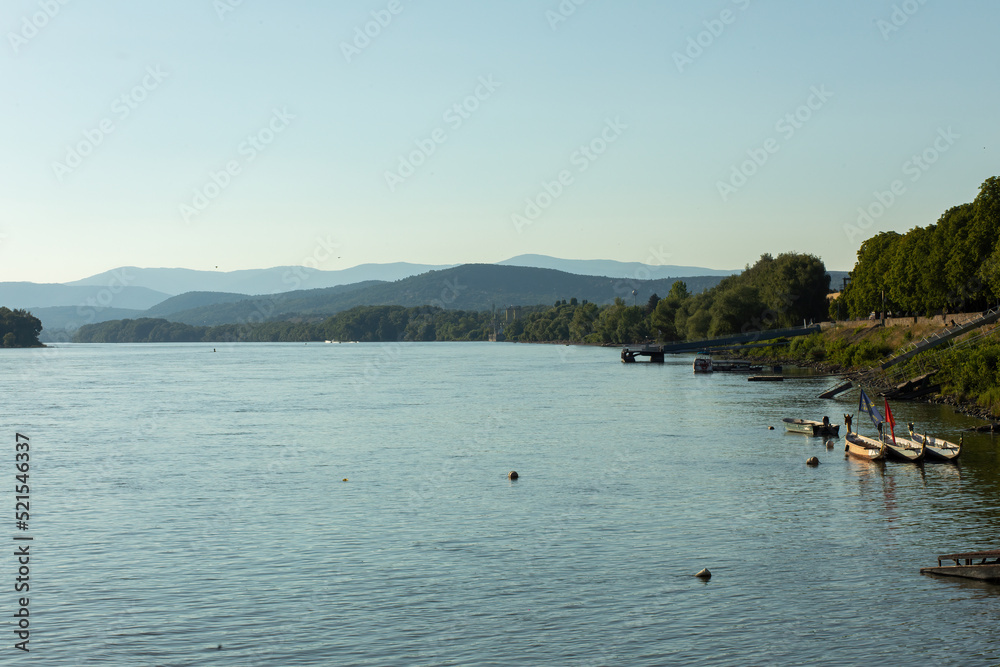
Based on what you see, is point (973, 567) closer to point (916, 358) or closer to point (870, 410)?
point (870, 410)

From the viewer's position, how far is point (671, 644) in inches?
824

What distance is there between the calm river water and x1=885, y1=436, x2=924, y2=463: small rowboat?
34.5 inches

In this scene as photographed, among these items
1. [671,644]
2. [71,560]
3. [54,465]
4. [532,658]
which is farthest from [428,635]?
[54,465]

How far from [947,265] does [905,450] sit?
6423cm

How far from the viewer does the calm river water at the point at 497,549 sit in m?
21.2

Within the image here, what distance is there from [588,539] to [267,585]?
10722 mm

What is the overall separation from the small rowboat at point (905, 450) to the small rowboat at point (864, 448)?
0.40 meters

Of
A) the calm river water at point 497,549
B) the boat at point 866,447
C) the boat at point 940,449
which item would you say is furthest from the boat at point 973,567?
the boat at point 866,447

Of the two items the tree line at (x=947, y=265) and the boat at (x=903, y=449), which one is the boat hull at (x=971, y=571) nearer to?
the boat at (x=903, y=449)

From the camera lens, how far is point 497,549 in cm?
2930

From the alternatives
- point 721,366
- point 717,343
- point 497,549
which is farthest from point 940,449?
point 717,343

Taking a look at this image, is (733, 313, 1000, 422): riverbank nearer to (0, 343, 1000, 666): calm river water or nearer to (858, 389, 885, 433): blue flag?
(0, 343, 1000, 666): calm river water

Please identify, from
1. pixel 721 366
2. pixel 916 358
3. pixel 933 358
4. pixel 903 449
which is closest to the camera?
pixel 903 449

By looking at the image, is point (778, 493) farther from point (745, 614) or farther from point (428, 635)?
point (428, 635)
